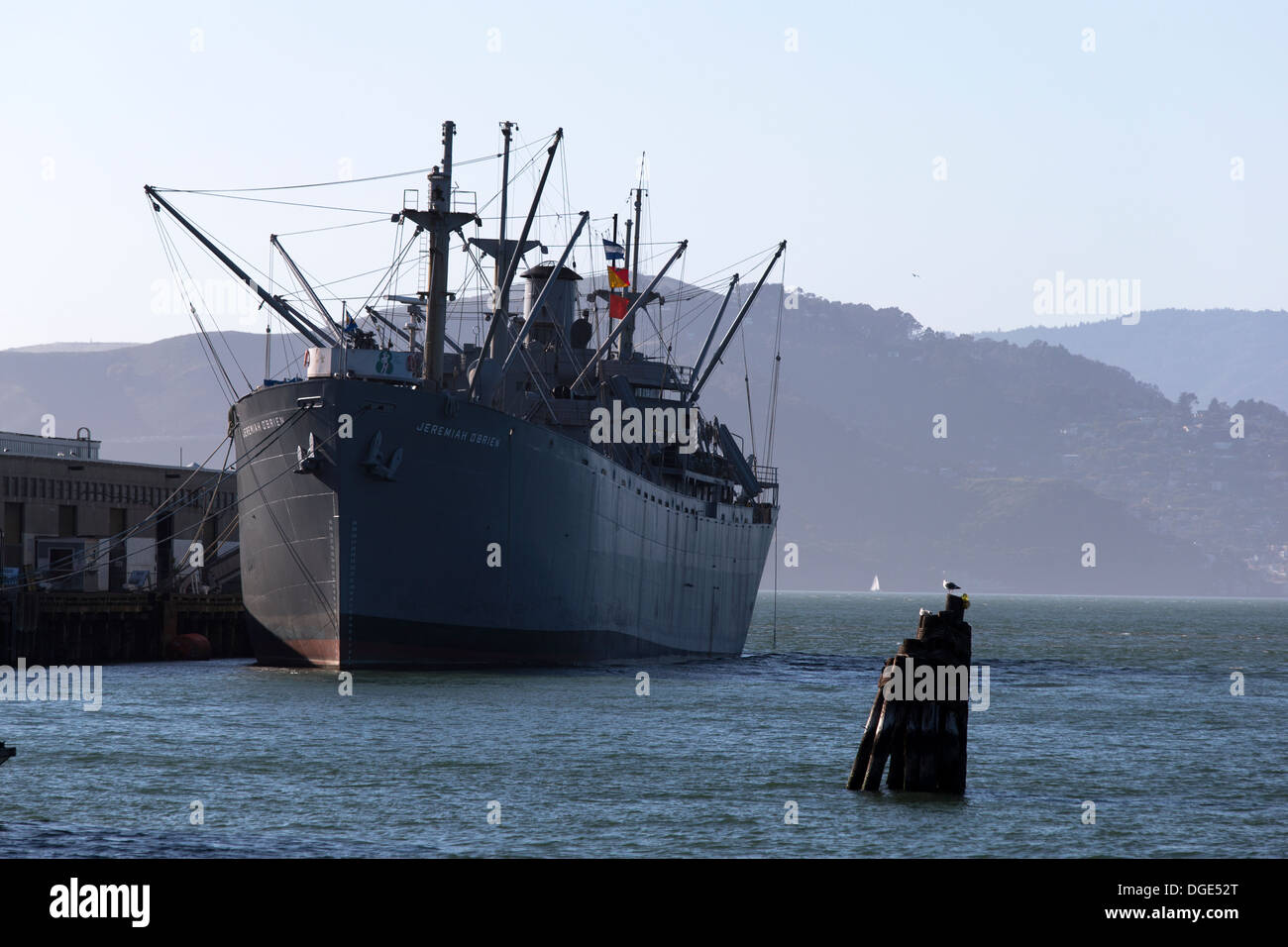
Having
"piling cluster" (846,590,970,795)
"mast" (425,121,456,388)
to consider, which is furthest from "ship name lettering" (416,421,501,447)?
"piling cluster" (846,590,970,795)

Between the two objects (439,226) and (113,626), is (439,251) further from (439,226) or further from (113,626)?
(113,626)

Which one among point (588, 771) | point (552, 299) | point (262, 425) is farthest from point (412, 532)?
point (552, 299)

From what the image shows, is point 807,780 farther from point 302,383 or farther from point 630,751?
point 302,383

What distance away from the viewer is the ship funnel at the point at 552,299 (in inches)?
2736

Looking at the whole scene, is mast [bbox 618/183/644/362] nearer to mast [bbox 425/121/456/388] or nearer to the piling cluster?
mast [bbox 425/121/456/388]

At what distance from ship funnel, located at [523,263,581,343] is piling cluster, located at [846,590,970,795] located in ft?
143

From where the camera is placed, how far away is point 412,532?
49.9m

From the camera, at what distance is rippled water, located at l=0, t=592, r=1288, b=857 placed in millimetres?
25000

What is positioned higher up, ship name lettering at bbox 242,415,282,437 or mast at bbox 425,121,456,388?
mast at bbox 425,121,456,388

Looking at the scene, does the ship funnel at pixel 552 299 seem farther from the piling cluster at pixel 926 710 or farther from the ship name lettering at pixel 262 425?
the piling cluster at pixel 926 710

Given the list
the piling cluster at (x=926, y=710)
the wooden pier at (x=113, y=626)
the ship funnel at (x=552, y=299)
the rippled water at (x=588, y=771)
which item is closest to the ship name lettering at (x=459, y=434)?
the rippled water at (x=588, y=771)

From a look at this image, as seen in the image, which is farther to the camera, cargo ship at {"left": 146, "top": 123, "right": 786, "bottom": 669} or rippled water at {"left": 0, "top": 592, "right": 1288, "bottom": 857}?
cargo ship at {"left": 146, "top": 123, "right": 786, "bottom": 669}
